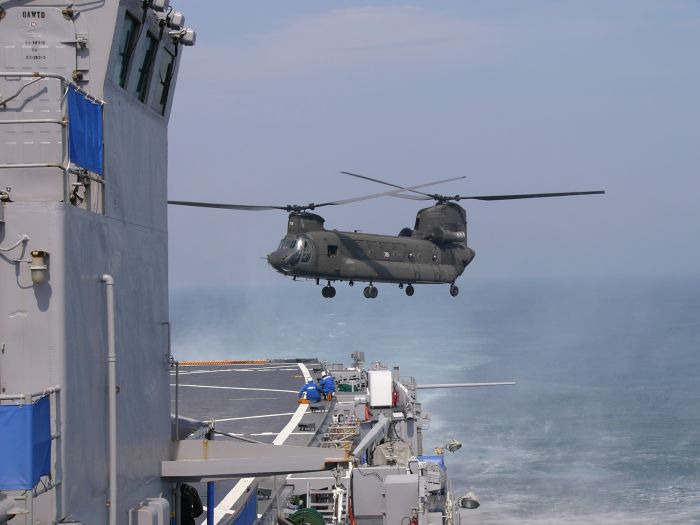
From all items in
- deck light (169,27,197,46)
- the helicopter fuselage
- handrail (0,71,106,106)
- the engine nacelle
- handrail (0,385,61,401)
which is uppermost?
the engine nacelle

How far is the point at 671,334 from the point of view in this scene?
142750mm

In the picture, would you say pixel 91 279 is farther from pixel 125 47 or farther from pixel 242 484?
pixel 242 484

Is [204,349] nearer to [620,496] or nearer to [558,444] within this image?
[558,444]

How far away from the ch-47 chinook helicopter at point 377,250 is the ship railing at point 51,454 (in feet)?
111

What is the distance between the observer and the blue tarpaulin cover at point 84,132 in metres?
6.46

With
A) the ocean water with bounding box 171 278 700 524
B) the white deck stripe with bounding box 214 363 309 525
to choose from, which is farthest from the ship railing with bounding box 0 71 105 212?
the ocean water with bounding box 171 278 700 524

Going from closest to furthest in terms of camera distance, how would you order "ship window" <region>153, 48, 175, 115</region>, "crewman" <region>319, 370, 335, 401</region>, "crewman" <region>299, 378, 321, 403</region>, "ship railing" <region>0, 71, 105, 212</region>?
"ship railing" <region>0, 71, 105, 212</region> → "ship window" <region>153, 48, 175, 115</region> → "crewman" <region>299, 378, 321, 403</region> → "crewman" <region>319, 370, 335, 401</region>

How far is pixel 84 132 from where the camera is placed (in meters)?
6.64

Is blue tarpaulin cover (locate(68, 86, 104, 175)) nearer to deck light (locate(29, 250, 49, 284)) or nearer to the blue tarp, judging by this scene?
deck light (locate(29, 250, 49, 284))

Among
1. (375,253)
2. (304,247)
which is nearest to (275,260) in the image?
(304,247)

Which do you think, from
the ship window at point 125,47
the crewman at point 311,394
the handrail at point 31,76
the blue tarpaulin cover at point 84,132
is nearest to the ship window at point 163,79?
the ship window at point 125,47

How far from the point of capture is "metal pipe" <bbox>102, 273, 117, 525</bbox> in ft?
22.2

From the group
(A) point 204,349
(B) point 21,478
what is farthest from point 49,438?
(A) point 204,349

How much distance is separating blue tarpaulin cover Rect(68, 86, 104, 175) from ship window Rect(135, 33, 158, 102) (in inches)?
48.5
